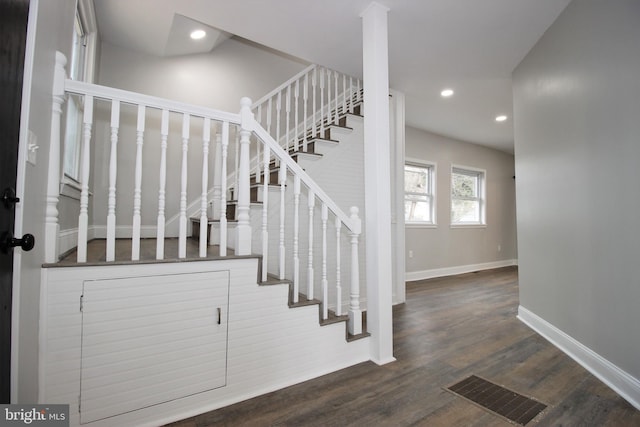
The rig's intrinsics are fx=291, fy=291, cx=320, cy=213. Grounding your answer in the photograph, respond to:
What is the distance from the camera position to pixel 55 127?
136 centimetres

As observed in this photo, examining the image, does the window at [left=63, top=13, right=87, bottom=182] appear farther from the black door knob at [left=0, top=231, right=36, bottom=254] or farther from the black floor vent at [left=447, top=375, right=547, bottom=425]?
the black floor vent at [left=447, top=375, right=547, bottom=425]

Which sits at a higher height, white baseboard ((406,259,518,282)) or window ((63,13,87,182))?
window ((63,13,87,182))

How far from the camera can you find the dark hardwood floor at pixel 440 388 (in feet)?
5.05

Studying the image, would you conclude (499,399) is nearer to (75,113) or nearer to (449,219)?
(75,113)

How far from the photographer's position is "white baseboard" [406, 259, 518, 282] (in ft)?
16.7

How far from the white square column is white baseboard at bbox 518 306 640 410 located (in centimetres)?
137

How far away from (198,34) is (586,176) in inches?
148

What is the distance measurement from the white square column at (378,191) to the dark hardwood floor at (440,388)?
250 millimetres

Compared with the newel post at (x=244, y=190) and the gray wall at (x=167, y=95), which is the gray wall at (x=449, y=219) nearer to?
the gray wall at (x=167, y=95)

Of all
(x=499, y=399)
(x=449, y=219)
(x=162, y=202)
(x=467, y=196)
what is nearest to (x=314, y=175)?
(x=162, y=202)

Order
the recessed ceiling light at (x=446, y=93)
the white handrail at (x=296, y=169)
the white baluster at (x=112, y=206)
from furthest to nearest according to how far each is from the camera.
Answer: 1. the recessed ceiling light at (x=446, y=93)
2. the white handrail at (x=296, y=169)
3. the white baluster at (x=112, y=206)

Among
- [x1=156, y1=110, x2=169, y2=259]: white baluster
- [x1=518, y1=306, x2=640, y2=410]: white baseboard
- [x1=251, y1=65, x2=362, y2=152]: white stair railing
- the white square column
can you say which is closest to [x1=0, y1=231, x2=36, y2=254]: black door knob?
[x1=156, y1=110, x2=169, y2=259]: white baluster

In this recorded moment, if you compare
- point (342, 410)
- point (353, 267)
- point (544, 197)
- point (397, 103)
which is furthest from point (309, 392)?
point (397, 103)

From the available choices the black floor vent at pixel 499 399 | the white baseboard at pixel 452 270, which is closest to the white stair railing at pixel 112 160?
the black floor vent at pixel 499 399
